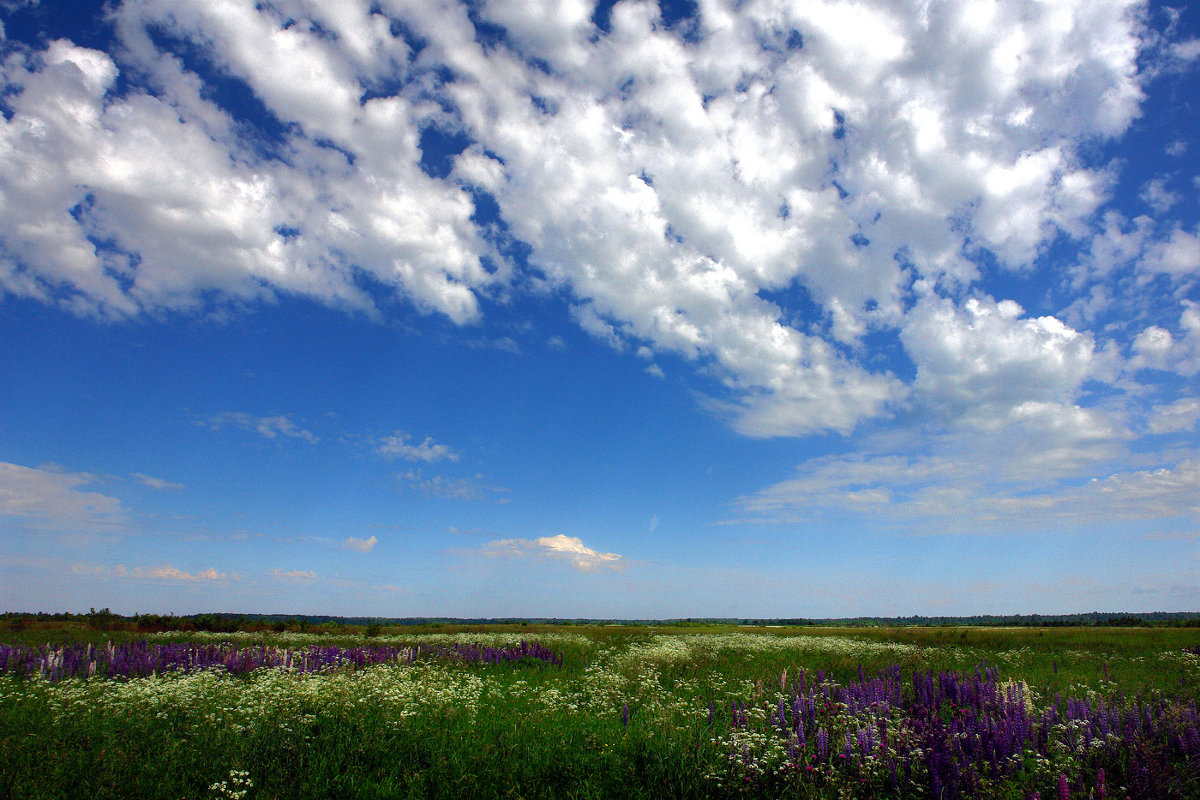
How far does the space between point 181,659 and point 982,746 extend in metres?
22.0

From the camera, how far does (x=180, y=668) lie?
1538 cm

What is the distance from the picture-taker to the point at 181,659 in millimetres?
17906

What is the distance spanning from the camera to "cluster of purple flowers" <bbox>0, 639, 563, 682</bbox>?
15.9 metres

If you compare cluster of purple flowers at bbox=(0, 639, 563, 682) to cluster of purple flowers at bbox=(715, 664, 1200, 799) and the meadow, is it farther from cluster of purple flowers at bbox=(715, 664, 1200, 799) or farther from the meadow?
cluster of purple flowers at bbox=(715, 664, 1200, 799)

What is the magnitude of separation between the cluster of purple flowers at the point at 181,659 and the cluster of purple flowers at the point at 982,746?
44.2 feet

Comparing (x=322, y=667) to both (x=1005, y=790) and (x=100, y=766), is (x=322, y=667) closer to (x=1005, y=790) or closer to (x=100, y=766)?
(x=100, y=766)

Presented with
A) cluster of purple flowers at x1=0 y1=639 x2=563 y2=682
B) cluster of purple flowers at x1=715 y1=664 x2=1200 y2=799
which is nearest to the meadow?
cluster of purple flowers at x1=715 y1=664 x2=1200 y2=799

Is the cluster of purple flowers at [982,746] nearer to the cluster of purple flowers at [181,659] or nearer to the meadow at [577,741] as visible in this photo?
the meadow at [577,741]

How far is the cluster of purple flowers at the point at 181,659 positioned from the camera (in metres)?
15.9

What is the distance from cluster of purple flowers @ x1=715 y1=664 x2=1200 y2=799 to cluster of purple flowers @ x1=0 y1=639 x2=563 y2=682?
13471mm

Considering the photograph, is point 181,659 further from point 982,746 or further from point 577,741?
point 982,746

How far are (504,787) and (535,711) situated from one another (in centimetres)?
368

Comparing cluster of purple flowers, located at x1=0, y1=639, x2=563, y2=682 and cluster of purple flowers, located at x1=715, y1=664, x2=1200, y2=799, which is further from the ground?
cluster of purple flowers, located at x1=715, y1=664, x2=1200, y2=799

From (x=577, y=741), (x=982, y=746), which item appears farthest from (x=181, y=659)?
(x=982, y=746)
